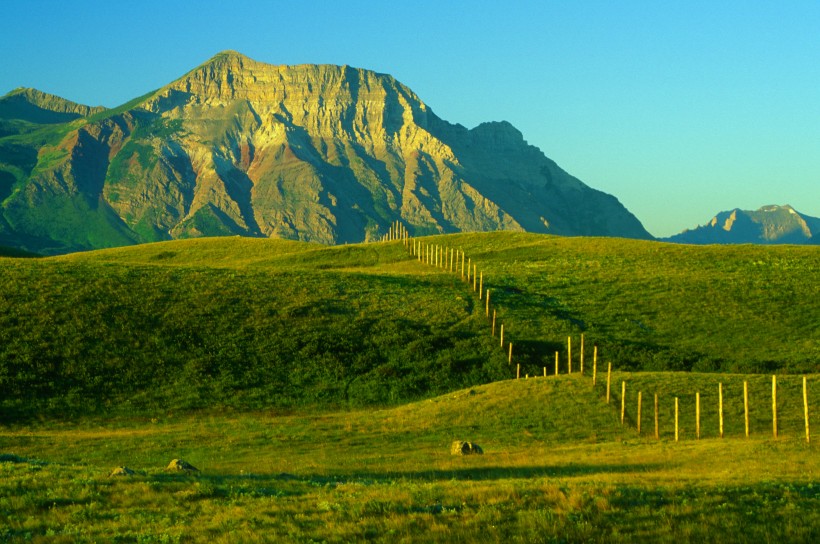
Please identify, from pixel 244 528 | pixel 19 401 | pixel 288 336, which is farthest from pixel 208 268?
pixel 244 528

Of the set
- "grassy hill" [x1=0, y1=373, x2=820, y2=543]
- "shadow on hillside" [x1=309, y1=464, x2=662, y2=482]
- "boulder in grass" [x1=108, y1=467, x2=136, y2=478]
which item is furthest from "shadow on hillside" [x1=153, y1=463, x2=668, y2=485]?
"boulder in grass" [x1=108, y1=467, x2=136, y2=478]

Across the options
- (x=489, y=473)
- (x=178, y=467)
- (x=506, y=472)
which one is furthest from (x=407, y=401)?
(x=178, y=467)

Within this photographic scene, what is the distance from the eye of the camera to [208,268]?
3548 inches

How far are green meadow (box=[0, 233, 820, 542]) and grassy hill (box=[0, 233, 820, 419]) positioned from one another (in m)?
0.27

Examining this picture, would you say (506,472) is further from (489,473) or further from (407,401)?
(407,401)

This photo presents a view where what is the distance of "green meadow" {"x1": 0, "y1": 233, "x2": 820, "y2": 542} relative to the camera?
19297 millimetres

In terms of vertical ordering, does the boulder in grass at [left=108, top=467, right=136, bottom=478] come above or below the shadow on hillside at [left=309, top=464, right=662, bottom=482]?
above

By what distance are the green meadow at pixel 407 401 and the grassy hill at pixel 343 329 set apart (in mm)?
270

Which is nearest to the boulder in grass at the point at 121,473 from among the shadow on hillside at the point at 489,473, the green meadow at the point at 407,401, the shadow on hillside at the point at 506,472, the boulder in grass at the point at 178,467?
the green meadow at the point at 407,401

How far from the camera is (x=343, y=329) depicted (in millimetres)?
71375

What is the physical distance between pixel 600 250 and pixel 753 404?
68903 millimetres

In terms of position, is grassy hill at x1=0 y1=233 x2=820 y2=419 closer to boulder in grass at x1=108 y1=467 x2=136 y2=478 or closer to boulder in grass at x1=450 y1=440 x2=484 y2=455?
boulder in grass at x1=450 y1=440 x2=484 y2=455

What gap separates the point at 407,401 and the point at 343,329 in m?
13.5

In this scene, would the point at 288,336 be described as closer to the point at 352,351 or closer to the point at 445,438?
the point at 352,351
